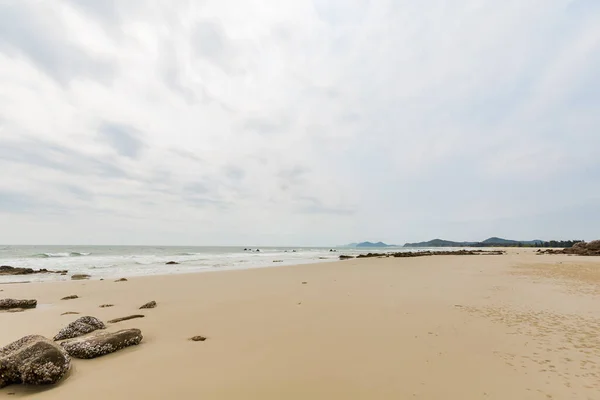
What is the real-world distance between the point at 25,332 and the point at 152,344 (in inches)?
143

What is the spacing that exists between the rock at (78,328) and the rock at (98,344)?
796 mm

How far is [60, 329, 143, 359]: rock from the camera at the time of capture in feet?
17.9

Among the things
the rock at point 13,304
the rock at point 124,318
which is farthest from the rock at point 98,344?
the rock at point 13,304

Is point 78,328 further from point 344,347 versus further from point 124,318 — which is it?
point 344,347

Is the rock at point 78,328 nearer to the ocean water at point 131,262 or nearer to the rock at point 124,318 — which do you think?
the rock at point 124,318

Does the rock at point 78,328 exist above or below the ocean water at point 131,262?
below

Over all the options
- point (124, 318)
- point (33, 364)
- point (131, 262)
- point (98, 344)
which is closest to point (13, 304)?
point (124, 318)

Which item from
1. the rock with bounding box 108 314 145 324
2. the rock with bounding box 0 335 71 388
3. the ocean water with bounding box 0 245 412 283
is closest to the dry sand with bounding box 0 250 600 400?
the rock with bounding box 0 335 71 388

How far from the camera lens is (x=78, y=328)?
670cm

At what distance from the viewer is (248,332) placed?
7.18m

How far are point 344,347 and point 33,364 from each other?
17.4 ft

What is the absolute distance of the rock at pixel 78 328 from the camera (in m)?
6.48

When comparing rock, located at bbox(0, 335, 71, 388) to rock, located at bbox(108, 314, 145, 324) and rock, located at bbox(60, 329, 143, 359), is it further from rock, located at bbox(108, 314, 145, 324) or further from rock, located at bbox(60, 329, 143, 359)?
rock, located at bbox(108, 314, 145, 324)

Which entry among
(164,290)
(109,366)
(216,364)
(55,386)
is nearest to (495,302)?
(216,364)
